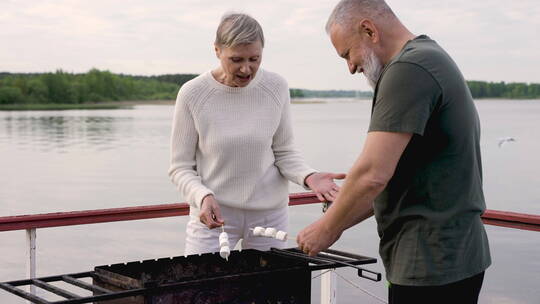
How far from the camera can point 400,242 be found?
2156 millimetres

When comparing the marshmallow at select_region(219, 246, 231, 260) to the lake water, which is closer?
the marshmallow at select_region(219, 246, 231, 260)

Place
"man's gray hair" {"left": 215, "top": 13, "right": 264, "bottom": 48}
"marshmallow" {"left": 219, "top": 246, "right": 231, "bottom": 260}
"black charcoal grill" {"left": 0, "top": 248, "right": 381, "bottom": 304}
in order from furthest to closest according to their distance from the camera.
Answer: "man's gray hair" {"left": 215, "top": 13, "right": 264, "bottom": 48}, "marshmallow" {"left": 219, "top": 246, "right": 231, "bottom": 260}, "black charcoal grill" {"left": 0, "top": 248, "right": 381, "bottom": 304}

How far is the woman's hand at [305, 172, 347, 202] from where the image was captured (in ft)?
9.91

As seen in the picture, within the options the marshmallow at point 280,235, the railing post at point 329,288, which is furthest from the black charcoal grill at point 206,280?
the railing post at point 329,288

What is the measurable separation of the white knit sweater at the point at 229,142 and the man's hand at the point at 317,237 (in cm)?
71

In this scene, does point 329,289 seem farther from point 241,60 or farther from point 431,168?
point 431,168

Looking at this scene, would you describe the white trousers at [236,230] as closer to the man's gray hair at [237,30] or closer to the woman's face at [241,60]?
the woman's face at [241,60]

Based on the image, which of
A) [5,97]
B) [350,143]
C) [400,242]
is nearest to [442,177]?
[400,242]

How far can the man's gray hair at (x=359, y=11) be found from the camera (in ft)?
7.14

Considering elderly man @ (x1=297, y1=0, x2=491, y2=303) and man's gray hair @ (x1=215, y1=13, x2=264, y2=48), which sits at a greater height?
man's gray hair @ (x1=215, y1=13, x2=264, y2=48)

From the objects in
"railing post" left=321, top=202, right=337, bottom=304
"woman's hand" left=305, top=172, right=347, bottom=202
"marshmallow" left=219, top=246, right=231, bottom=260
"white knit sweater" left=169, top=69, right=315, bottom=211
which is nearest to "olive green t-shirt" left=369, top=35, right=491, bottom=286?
"marshmallow" left=219, top=246, right=231, bottom=260

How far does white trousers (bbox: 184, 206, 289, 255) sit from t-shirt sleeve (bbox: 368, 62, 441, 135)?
43.9 inches

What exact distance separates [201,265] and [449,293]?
3.50 ft

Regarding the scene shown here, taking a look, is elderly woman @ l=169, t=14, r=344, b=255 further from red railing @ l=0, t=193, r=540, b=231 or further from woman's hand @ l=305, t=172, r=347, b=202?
red railing @ l=0, t=193, r=540, b=231
